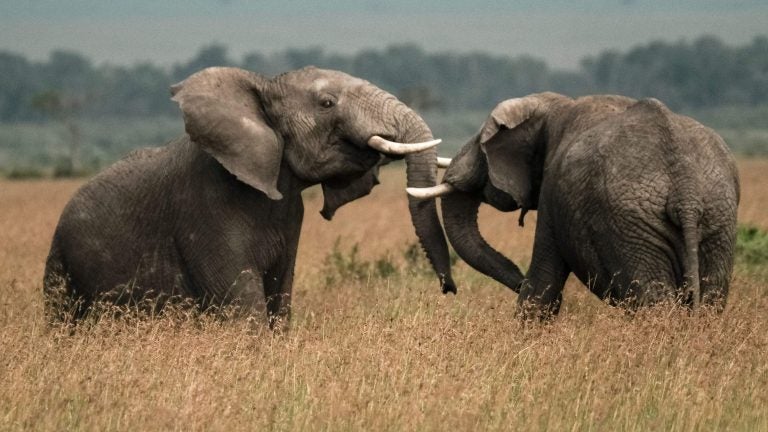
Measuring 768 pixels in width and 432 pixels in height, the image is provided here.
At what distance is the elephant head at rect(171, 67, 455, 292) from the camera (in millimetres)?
8375

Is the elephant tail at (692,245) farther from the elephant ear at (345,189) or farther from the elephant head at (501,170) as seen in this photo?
the elephant ear at (345,189)

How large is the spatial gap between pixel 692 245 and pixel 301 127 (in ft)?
7.73

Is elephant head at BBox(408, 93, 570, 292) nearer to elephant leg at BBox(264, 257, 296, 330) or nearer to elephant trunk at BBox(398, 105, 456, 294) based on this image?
elephant trunk at BBox(398, 105, 456, 294)

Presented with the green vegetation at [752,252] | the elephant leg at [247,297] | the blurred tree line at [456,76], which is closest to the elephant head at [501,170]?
the elephant leg at [247,297]

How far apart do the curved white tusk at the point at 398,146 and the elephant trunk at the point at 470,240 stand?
4.68ft

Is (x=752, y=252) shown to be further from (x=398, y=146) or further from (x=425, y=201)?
(x=398, y=146)

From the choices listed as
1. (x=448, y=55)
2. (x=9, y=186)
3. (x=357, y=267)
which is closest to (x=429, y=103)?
(x=9, y=186)

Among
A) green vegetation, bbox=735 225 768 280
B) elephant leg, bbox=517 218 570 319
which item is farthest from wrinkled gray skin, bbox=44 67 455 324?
green vegetation, bbox=735 225 768 280

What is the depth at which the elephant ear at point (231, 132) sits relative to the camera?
8383 mm

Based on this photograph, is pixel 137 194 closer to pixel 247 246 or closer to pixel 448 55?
pixel 247 246

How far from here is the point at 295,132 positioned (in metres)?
8.61

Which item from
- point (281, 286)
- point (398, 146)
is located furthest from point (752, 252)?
point (398, 146)

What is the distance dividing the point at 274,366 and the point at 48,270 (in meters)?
2.35

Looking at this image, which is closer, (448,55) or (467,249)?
(467,249)
